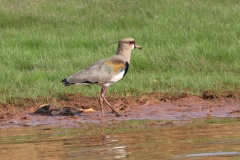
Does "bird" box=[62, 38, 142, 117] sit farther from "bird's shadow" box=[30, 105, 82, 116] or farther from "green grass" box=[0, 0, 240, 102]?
"green grass" box=[0, 0, 240, 102]

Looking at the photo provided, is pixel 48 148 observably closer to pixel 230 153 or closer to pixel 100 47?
pixel 230 153

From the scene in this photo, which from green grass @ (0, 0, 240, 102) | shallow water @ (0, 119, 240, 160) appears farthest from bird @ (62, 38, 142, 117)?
green grass @ (0, 0, 240, 102)

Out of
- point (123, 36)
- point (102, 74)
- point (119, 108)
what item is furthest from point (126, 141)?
point (123, 36)

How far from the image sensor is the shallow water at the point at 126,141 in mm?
6367

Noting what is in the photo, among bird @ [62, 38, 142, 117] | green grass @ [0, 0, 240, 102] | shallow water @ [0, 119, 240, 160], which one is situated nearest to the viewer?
shallow water @ [0, 119, 240, 160]

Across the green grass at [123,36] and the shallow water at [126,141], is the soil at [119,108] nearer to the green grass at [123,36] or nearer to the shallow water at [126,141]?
the green grass at [123,36]

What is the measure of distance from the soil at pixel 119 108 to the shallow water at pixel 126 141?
580 millimetres

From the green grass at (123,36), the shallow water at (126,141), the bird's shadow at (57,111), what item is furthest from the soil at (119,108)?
the shallow water at (126,141)

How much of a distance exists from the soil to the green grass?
1.15 ft

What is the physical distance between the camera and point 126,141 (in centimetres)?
719

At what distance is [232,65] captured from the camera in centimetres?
1262

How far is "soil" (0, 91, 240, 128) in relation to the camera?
364 inches

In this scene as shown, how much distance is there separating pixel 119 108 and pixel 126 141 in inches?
105

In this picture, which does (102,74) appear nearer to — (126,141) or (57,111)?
(57,111)
